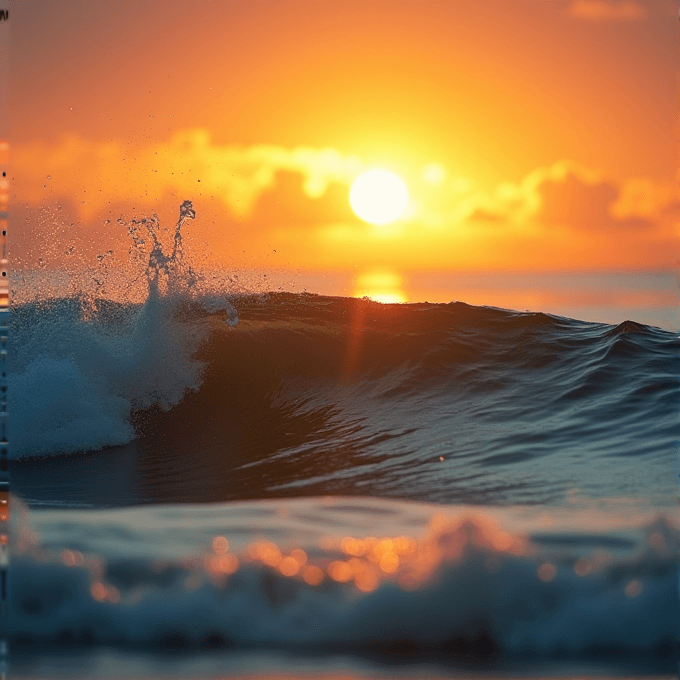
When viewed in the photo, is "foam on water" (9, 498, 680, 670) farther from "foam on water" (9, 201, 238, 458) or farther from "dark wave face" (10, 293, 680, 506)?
"foam on water" (9, 201, 238, 458)

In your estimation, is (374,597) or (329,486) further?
(329,486)

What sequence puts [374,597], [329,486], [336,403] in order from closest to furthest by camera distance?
[374,597] < [329,486] < [336,403]

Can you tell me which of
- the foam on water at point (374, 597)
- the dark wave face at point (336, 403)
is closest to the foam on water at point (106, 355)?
the dark wave face at point (336, 403)

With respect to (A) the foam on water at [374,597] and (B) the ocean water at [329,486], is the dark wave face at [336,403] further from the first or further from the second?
(A) the foam on water at [374,597]

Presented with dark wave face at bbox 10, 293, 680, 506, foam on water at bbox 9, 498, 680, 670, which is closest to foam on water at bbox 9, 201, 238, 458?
dark wave face at bbox 10, 293, 680, 506

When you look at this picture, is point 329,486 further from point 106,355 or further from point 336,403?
point 106,355

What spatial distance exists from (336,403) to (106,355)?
2.89m

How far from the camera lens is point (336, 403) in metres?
10.5

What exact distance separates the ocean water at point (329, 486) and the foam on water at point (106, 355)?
0.10 ft

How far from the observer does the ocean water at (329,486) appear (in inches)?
156

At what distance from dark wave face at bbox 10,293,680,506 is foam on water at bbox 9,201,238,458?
0.08 ft

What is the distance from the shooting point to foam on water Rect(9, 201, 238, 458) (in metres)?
9.32

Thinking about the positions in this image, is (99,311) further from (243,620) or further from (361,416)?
(243,620)

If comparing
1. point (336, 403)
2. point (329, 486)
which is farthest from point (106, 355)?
point (329, 486)
